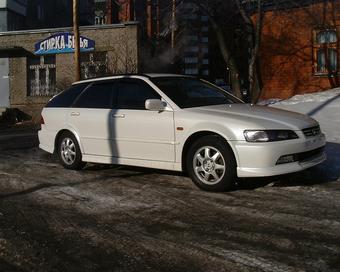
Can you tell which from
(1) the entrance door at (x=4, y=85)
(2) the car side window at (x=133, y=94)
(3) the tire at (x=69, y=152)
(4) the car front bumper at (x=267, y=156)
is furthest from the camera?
(1) the entrance door at (x=4, y=85)

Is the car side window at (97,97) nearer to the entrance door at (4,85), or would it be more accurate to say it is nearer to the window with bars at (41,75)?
the window with bars at (41,75)

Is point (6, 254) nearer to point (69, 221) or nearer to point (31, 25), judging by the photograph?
point (69, 221)

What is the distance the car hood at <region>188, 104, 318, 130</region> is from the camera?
21.6 ft

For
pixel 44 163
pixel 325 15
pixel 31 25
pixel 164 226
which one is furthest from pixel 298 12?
pixel 31 25

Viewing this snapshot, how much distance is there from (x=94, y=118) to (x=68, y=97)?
1.07 meters

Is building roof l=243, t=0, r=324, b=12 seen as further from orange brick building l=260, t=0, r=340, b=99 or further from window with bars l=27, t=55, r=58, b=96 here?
window with bars l=27, t=55, r=58, b=96

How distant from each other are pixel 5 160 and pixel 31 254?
19.2 feet

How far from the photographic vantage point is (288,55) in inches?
814

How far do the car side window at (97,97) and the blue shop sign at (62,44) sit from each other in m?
18.0

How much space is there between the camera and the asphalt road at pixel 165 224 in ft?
14.5

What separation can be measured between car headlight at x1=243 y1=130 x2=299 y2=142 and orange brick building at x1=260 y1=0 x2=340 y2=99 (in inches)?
546

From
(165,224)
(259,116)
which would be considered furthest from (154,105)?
(165,224)

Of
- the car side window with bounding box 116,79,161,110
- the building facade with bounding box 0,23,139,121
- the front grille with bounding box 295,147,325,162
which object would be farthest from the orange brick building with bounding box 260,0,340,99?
the front grille with bounding box 295,147,325,162

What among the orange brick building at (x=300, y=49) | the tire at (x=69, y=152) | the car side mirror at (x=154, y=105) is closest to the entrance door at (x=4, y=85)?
A: the orange brick building at (x=300, y=49)
